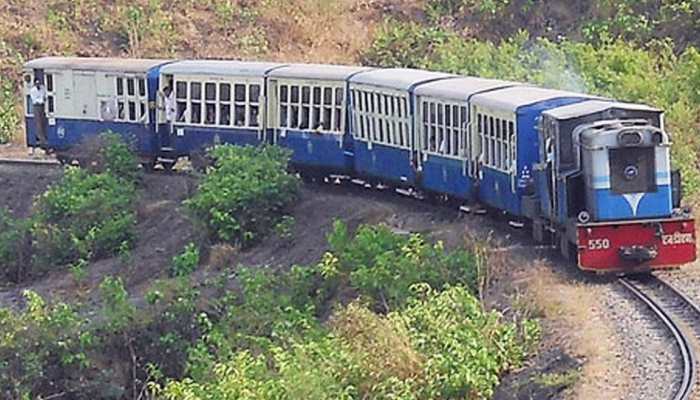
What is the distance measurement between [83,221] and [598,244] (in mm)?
12705

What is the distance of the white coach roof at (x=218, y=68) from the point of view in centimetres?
2902

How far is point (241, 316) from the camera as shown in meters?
20.9

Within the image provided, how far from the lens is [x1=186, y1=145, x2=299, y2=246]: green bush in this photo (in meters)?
25.7

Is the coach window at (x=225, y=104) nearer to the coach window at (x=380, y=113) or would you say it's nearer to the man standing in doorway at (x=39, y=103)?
the coach window at (x=380, y=113)

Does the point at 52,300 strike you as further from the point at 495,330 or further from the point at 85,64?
the point at 495,330

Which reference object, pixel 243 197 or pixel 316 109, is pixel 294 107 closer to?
pixel 316 109

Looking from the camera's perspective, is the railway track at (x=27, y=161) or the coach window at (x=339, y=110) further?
the railway track at (x=27, y=161)

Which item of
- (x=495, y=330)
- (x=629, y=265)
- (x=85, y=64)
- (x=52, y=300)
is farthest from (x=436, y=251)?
(x=85, y=64)

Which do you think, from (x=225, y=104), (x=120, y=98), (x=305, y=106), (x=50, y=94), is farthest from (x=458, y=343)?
(x=50, y=94)

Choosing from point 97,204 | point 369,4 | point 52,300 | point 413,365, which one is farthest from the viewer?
point 369,4

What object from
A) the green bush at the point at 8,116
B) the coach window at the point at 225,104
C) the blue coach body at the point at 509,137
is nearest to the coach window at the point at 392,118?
the blue coach body at the point at 509,137

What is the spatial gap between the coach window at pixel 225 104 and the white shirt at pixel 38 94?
517 centimetres

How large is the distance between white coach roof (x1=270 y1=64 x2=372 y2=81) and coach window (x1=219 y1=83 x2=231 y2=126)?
46.4 inches

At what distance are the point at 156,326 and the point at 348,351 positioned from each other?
22.5 feet
